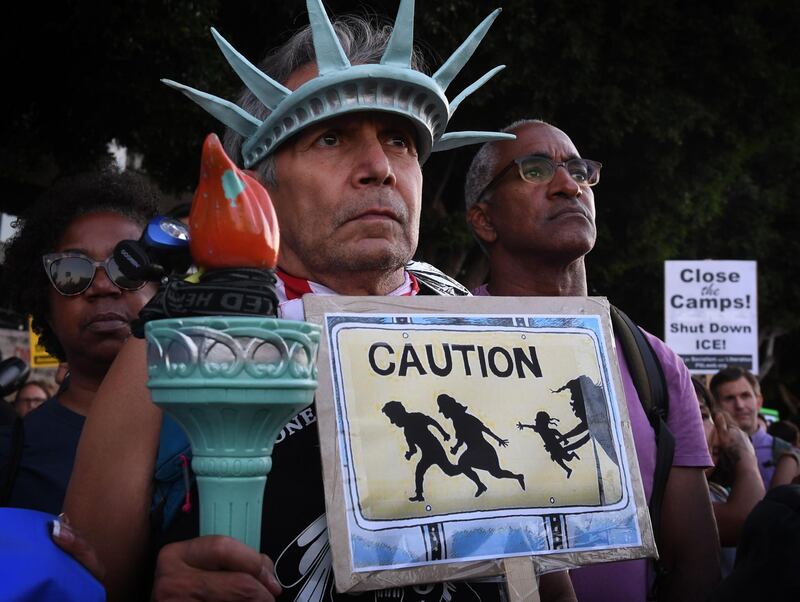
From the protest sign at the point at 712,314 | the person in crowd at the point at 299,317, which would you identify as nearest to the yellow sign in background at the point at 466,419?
the person in crowd at the point at 299,317

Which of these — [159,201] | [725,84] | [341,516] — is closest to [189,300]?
[341,516]

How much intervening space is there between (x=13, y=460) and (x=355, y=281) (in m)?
0.98

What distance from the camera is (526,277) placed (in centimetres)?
329

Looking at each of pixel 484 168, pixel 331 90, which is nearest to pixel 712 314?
pixel 484 168

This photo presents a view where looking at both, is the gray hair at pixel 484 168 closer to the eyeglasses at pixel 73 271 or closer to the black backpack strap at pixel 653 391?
the black backpack strap at pixel 653 391

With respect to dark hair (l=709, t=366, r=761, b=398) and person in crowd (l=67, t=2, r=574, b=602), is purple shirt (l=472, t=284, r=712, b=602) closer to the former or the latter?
person in crowd (l=67, t=2, r=574, b=602)

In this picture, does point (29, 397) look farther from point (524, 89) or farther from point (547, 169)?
point (524, 89)

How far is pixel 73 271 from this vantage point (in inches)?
106

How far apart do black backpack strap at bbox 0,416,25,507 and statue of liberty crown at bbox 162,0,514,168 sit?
95 centimetres

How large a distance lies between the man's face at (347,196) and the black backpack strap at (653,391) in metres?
0.89

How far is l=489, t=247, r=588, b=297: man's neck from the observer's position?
128 inches

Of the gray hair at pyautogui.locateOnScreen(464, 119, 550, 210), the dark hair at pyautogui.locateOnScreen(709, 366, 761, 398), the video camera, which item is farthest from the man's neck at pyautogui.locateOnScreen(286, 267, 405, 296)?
the dark hair at pyautogui.locateOnScreen(709, 366, 761, 398)

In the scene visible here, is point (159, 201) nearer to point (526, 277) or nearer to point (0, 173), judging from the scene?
point (526, 277)

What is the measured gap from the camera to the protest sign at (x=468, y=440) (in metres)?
1.73
